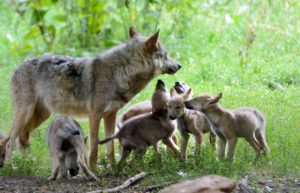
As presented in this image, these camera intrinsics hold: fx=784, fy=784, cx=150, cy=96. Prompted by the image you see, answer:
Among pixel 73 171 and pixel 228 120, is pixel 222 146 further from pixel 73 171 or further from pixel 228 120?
pixel 73 171

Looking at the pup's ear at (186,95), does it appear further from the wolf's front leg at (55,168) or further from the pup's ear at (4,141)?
the pup's ear at (4,141)

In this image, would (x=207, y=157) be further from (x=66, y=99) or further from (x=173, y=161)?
(x=66, y=99)

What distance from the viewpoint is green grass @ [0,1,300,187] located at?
9.45 m

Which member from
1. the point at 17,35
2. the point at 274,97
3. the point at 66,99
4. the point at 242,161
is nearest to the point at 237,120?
the point at 242,161

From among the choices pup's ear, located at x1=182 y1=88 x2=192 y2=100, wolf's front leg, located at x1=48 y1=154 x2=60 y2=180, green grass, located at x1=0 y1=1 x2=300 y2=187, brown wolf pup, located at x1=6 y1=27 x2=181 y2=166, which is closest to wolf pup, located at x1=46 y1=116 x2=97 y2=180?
wolf's front leg, located at x1=48 y1=154 x2=60 y2=180

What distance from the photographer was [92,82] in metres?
10.4

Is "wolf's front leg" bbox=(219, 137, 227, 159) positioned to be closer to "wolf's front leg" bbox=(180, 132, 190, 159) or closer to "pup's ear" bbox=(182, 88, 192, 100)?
"wolf's front leg" bbox=(180, 132, 190, 159)

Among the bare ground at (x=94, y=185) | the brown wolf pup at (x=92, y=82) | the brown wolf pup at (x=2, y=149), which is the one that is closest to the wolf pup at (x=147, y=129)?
the bare ground at (x=94, y=185)

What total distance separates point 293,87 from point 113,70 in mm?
4258

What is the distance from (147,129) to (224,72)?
526 cm

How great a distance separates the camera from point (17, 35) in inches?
751

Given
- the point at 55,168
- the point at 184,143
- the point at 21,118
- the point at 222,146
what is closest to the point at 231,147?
the point at 222,146

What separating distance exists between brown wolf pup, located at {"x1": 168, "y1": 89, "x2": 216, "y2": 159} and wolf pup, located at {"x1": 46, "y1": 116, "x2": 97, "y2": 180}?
116cm

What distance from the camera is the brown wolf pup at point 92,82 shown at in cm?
1027
